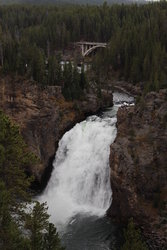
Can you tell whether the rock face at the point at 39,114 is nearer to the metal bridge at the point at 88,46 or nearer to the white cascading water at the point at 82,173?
the white cascading water at the point at 82,173

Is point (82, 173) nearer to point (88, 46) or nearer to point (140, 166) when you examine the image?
point (140, 166)

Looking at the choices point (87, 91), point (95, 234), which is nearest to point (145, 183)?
A: point (95, 234)

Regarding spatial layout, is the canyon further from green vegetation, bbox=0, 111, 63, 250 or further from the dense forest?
green vegetation, bbox=0, 111, 63, 250

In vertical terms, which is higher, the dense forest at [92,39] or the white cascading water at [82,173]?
the dense forest at [92,39]

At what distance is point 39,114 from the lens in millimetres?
49750

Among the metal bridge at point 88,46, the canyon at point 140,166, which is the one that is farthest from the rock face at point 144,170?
the metal bridge at point 88,46

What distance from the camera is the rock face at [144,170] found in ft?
114

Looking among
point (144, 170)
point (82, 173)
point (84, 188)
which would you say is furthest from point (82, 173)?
point (144, 170)

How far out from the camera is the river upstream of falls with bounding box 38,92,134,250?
3591 centimetres

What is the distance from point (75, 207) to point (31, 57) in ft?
89.7

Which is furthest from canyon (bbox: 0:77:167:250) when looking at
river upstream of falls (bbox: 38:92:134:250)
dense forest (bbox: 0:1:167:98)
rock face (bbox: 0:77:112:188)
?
dense forest (bbox: 0:1:167:98)

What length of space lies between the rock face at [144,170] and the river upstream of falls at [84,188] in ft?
8.74

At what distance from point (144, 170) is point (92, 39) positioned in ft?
345

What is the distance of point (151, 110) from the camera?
127 feet
